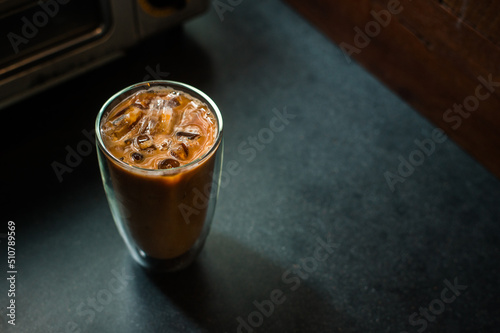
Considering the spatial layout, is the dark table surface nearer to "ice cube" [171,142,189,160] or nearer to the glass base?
the glass base

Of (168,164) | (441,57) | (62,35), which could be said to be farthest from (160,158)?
(441,57)

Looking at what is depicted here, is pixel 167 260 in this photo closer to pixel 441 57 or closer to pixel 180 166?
pixel 180 166

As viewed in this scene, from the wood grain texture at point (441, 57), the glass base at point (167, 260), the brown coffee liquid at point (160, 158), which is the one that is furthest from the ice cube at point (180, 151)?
the wood grain texture at point (441, 57)

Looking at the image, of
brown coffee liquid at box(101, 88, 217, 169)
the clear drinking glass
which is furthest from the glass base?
brown coffee liquid at box(101, 88, 217, 169)

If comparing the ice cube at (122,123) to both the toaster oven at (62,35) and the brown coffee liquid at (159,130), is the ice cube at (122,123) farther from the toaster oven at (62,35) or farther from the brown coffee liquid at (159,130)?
the toaster oven at (62,35)

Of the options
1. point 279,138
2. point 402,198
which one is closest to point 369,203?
point 402,198

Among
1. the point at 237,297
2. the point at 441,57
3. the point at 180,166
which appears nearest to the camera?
the point at 180,166
